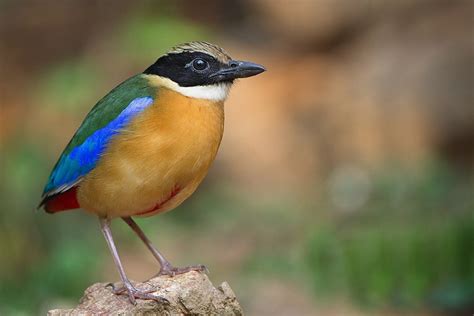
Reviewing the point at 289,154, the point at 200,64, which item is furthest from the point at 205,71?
the point at 289,154

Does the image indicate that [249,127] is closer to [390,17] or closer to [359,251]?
[390,17]

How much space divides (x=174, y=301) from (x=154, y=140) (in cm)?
81

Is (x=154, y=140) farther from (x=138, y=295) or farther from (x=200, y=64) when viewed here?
(x=138, y=295)

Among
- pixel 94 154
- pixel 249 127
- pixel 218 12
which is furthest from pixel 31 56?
pixel 94 154

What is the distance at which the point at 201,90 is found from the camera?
532cm

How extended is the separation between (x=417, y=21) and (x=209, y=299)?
913cm

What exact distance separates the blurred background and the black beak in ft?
7.33

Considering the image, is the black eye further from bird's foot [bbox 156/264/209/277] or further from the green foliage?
the green foliage

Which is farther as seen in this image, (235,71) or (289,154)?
(289,154)

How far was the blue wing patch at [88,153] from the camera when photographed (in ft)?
17.2

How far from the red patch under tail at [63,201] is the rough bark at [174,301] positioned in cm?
79

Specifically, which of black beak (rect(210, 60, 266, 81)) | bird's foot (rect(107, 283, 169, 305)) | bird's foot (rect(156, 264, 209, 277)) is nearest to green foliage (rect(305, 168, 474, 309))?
bird's foot (rect(156, 264, 209, 277))

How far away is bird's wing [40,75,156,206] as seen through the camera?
527 cm

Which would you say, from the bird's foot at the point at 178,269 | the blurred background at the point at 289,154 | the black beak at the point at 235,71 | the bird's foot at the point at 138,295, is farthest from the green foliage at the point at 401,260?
the bird's foot at the point at 138,295
